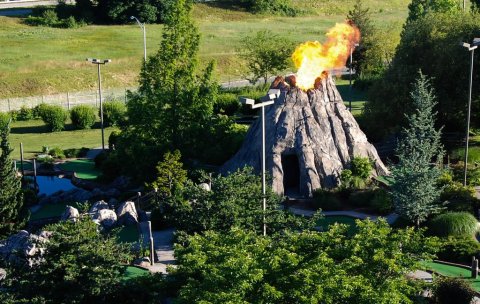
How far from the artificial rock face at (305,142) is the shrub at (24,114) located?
106ft

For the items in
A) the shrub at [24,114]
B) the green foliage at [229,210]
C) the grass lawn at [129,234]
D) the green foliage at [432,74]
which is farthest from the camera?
the shrub at [24,114]

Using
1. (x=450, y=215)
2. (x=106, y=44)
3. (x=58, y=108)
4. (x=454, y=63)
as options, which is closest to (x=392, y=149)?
(x=454, y=63)

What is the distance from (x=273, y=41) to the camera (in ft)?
272

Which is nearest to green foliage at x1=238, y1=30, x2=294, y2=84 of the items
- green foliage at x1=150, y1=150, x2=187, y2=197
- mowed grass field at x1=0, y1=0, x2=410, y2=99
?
mowed grass field at x1=0, y1=0, x2=410, y2=99

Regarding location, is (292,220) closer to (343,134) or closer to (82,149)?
(343,134)

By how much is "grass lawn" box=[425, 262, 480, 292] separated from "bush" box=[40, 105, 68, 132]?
4001 centimetres

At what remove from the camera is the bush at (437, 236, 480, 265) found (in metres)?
33.7

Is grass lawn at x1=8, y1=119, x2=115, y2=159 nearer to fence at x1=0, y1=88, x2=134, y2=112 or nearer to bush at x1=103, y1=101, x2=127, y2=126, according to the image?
bush at x1=103, y1=101, x2=127, y2=126

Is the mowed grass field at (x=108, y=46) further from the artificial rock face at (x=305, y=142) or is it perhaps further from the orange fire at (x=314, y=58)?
the orange fire at (x=314, y=58)

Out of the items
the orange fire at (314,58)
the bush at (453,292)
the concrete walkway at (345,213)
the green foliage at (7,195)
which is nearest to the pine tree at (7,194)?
the green foliage at (7,195)

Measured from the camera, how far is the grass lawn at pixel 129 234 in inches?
1481

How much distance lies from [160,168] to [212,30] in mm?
68067

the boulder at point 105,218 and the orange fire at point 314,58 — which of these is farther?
the orange fire at point 314,58

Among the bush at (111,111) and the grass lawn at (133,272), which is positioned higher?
the bush at (111,111)
